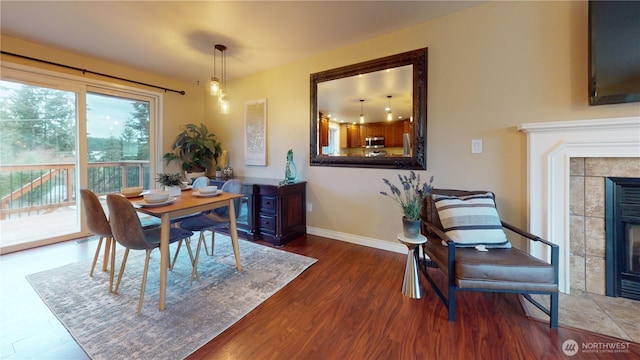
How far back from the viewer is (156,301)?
1.90m

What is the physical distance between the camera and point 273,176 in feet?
12.7

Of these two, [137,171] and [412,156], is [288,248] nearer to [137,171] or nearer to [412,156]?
[412,156]

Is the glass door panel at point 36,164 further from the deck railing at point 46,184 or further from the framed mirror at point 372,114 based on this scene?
the framed mirror at point 372,114

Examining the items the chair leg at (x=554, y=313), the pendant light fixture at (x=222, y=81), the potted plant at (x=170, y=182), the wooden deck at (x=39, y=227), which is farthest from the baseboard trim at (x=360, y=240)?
the wooden deck at (x=39, y=227)

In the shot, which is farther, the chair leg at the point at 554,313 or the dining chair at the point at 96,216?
the dining chair at the point at 96,216

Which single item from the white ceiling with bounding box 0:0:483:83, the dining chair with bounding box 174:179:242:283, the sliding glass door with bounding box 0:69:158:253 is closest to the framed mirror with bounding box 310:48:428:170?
the white ceiling with bounding box 0:0:483:83

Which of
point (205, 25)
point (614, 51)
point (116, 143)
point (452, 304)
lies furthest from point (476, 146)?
point (116, 143)

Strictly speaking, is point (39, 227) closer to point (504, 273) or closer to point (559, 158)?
point (504, 273)

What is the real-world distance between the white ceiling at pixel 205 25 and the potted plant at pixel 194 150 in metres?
1.26

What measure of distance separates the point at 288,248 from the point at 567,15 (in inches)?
133

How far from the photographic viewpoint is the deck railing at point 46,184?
299cm

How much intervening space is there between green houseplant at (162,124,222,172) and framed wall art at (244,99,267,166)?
0.69 m

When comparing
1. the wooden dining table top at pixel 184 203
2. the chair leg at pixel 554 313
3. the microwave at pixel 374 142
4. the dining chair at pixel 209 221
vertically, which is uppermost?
the microwave at pixel 374 142

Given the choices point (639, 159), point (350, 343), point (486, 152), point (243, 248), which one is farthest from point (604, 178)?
point (243, 248)
